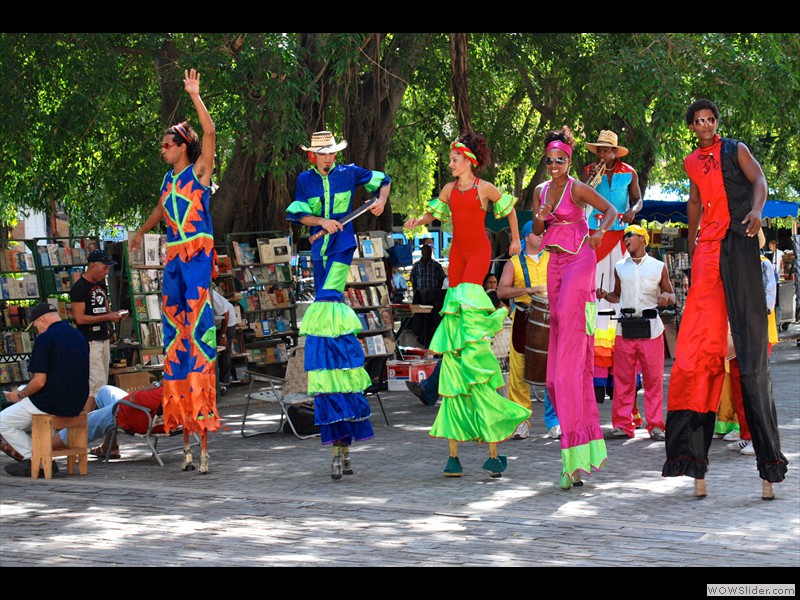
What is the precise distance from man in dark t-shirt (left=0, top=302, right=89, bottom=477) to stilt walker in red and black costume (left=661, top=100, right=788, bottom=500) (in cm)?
490

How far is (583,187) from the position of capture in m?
8.16

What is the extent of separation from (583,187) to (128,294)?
9442mm

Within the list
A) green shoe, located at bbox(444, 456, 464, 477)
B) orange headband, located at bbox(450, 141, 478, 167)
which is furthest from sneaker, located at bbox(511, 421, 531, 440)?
orange headband, located at bbox(450, 141, 478, 167)

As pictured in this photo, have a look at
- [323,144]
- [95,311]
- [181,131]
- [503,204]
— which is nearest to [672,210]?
[95,311]

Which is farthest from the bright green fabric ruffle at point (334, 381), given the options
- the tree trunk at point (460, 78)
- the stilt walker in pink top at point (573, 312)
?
the tree trunk at point (460, 78)

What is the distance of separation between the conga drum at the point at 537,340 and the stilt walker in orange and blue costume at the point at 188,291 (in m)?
2.86

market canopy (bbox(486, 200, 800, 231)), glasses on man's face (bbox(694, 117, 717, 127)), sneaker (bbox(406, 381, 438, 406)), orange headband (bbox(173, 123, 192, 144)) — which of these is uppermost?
orange headband (bbox(173, 123, 192, 144))

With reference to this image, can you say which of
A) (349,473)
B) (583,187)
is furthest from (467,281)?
(349,473)

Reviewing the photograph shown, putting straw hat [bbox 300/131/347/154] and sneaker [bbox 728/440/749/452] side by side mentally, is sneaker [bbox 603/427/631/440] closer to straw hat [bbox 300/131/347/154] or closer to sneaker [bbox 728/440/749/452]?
sneaker [bbox 728/440/749/452]

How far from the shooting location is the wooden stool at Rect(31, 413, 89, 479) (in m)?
9.22

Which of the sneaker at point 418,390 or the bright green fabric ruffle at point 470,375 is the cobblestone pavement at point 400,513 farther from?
the sneaker at point 418,390

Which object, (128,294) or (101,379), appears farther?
(128,294)
